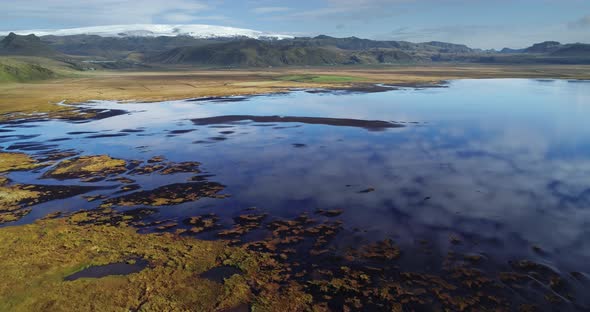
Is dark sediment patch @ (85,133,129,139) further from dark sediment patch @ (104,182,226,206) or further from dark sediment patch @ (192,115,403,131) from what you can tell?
dark sediment patch @ (104,182,226,206)

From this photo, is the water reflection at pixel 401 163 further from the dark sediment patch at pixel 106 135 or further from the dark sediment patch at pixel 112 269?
the dark sediment patch at pixel 112 269

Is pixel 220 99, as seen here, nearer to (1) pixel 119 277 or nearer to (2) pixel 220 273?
(1) pixel 119 277

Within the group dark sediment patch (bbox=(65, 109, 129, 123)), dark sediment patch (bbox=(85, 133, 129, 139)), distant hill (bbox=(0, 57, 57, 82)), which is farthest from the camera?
distant hill (bbox=(0, 57, 57, 82))

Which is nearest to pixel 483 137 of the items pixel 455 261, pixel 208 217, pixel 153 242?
pixel 455 261

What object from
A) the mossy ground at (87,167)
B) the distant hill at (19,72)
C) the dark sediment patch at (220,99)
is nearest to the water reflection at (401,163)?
the mossy ground at (87,167)

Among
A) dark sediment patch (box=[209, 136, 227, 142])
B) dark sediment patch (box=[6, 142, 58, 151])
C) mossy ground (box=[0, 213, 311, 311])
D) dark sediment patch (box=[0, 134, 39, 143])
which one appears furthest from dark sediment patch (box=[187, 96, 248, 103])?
mossy ground (box=[0, 213, 311, 311])

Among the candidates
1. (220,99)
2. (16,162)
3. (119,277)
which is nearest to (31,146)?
(16,162)

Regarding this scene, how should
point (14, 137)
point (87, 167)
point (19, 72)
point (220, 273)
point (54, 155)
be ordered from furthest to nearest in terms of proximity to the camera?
point (19, 72) < point (14, 137) < point (54, 155) < point (87, 167) < point (220, 273)
